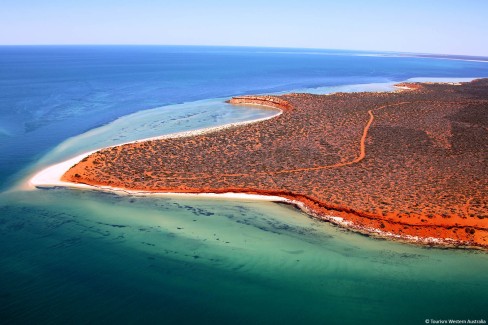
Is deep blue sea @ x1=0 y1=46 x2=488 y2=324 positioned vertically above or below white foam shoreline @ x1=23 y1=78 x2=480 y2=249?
below

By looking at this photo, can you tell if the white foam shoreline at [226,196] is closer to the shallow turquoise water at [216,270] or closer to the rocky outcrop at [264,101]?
the shallow turquoise water at [216,270]

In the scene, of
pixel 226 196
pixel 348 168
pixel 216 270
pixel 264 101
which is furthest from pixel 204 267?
pixel 264 101

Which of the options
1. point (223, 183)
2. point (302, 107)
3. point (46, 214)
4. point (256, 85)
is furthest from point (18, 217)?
point (256, 85)

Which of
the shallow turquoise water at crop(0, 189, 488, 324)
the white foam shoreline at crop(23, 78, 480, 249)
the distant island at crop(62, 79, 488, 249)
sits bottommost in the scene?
the shallow turquoise water at crop(0, 189, 488, 324)

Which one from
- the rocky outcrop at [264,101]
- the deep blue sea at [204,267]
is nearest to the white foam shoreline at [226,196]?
the deep blue sea at [204,267]

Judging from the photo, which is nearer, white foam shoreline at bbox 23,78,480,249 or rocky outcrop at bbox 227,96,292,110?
white foam shoreline at bbox 23,78,480,249

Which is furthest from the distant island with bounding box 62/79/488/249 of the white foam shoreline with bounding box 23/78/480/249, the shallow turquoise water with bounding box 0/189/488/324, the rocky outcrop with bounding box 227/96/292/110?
the rocky outcrop with bounding box 227/96/292/110

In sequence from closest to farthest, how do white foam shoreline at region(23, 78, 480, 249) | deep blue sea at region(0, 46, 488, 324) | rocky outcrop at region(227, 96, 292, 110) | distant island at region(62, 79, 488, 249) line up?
deep blue sea at region(0, 46, 488, 324) → white foam shoreline at region(23, 78, 480, 249) → distant island at region(62, 79, 488, 249) → rocky outcrop at region(227, 96, 292, 110)

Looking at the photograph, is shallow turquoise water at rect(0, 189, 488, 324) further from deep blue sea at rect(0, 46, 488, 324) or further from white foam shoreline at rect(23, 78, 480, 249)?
white foam shoreline at rect(23, 78, 480, 249)

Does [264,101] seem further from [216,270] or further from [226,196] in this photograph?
[216,270]
